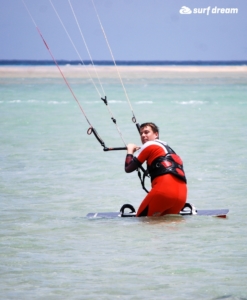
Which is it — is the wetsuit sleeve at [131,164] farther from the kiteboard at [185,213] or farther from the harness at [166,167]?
the kiteboard at [185,213]

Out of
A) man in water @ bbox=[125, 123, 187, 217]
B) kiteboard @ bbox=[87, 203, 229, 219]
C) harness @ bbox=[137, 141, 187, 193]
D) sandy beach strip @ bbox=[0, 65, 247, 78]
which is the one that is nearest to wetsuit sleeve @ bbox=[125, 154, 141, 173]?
man in water @ bbox=[125, 123, 187, 217]

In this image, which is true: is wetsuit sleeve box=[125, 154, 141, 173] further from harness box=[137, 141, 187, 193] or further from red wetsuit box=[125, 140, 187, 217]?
harness box=[137, 141, 187, 193]

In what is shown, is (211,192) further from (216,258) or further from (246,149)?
(246,149)

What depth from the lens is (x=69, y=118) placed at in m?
23.2

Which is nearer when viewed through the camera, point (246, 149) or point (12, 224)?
point (12, 224)

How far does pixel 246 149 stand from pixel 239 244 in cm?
733

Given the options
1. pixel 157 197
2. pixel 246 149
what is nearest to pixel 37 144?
pixel 246 149

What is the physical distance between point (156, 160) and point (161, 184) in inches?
9.1

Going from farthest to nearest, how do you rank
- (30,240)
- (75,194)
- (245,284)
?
(75,194), (30,240), (245,284)

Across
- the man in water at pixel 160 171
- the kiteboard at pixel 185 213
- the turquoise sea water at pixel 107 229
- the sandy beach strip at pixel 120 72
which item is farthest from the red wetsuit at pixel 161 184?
the sandy beach strip at pixel 120 72

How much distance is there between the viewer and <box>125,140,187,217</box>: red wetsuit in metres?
7.36

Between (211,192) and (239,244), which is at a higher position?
(239,244)

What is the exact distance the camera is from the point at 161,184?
24.2 feet

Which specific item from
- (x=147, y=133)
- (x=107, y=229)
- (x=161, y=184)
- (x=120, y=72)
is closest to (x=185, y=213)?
(x=161, y=184)
